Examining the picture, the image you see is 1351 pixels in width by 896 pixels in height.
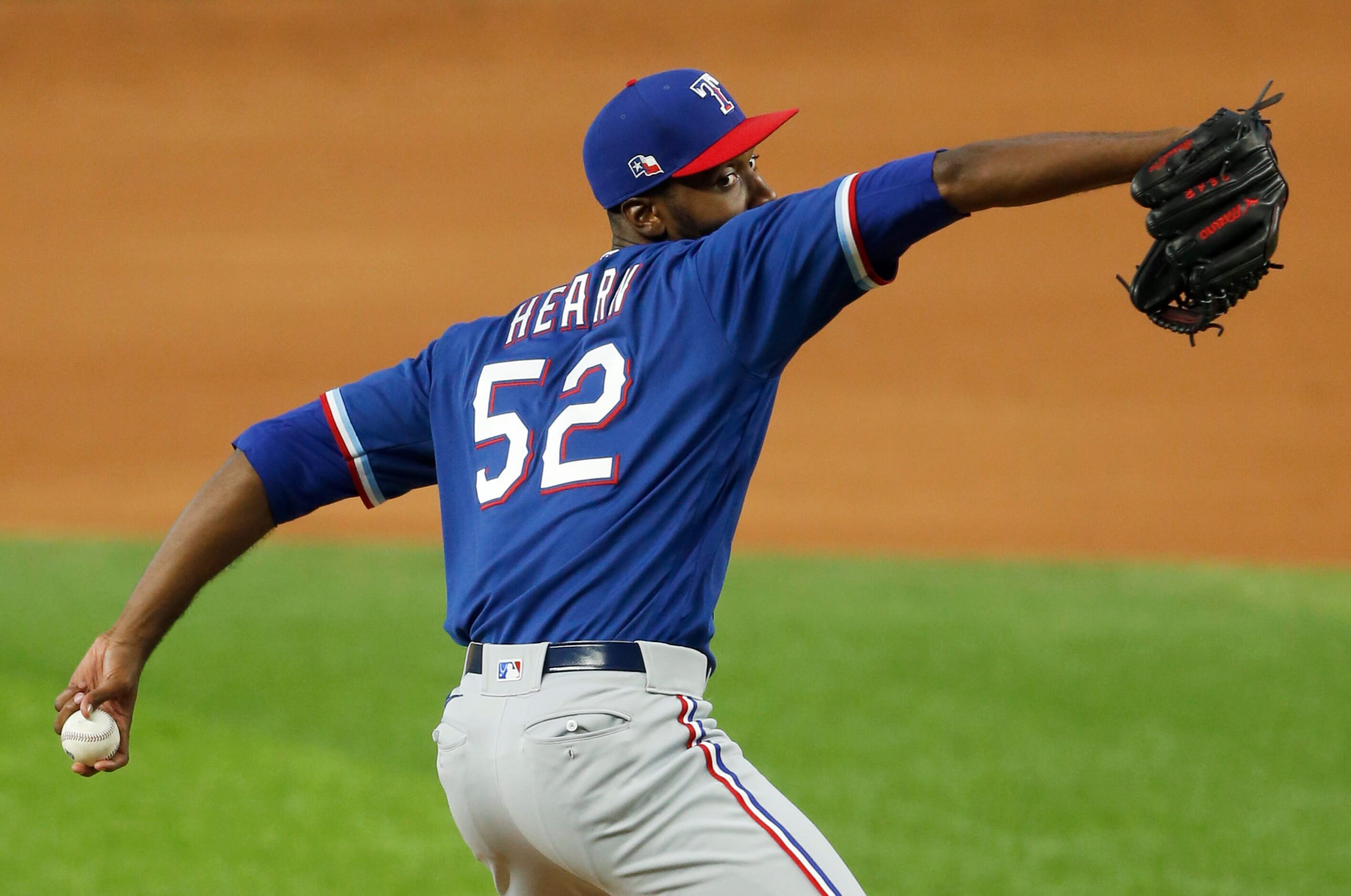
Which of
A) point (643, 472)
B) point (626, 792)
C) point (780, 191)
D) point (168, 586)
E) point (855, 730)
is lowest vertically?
point (855, 730)

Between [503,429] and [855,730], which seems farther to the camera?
[855,730]

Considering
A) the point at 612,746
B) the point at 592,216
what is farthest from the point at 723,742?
the point at 592,216

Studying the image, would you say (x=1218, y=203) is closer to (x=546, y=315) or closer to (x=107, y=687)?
(x=546, y=315)

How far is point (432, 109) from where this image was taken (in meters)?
16.8

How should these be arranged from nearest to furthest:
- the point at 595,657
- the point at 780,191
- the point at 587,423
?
the point at 595,657, the point at 587,423, the point at 780,191

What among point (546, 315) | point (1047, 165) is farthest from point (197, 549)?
point (1047, 165)

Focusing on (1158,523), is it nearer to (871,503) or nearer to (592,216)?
(871,503)

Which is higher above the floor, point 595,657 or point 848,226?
point 848,226

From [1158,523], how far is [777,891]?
990cm

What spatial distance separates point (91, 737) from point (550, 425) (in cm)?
103

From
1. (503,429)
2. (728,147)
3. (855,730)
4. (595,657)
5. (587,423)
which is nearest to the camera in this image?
(595,657)

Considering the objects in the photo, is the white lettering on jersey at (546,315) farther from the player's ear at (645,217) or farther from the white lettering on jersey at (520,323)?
the player's ear at (645,217)

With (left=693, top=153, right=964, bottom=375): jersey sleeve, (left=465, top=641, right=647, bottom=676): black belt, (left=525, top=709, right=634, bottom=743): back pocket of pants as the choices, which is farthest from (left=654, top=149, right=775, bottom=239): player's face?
(left=525, top=709, right=634, bottom=743): back pocket of pants

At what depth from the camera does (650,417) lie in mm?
2617
